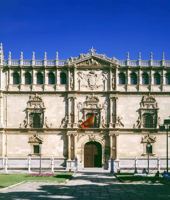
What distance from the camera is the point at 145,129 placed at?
6594cm

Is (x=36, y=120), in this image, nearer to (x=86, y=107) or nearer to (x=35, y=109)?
(x=35, y=109)

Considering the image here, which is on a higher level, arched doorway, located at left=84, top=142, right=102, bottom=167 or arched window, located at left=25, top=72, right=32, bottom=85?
arched window, located at left=25, top=72, right=32, bottom=85

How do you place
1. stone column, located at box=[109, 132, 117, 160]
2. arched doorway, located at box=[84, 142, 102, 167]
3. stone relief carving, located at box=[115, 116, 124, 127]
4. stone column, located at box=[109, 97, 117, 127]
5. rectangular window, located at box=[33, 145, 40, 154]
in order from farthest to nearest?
arched doorway, located at box=[84, 142, 102, 167] < stone column, located at box=[109, 97, 117, 127] < rectangular window, located at box=[33, 145, 40, 154] < stone relief carving, located at box=[115, 116, 124, 127] < stone column, located at box=[109, 132, 117, 160]

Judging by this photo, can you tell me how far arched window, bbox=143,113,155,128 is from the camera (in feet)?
218

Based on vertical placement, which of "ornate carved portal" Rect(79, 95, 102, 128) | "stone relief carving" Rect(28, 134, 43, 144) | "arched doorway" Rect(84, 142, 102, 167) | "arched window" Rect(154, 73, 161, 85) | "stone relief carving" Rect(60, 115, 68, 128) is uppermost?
"arched window" Rect(154, 73, 161, 85)

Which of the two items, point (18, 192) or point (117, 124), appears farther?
point (117, 124)

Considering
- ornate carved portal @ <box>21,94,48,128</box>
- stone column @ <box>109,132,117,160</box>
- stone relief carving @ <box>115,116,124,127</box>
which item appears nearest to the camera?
stone column @ <box>109,132,117,160</box>

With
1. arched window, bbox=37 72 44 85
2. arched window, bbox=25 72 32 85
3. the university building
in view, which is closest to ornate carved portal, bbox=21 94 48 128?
the university building

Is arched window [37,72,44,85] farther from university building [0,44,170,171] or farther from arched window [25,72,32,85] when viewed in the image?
arched window [25,72,32,85]

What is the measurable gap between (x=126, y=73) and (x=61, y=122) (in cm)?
1166

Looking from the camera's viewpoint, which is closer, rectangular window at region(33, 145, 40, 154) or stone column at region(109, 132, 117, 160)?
stone column at region(109, 132, 117, 160)

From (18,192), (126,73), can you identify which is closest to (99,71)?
(126,73)

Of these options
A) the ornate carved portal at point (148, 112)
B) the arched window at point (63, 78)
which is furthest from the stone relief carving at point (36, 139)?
the ornate carved portal at point (148, 112)

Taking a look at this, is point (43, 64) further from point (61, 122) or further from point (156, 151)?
point (156, 151)
